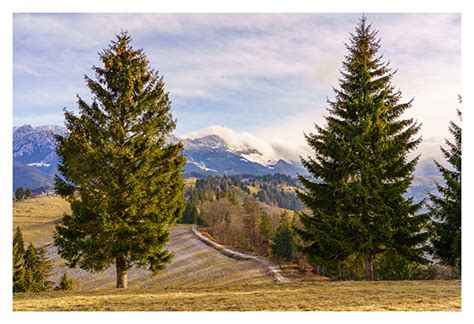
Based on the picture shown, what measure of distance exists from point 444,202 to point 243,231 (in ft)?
166

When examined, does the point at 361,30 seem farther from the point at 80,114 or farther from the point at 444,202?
the point at 80,114

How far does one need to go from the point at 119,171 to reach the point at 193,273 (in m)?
34.8

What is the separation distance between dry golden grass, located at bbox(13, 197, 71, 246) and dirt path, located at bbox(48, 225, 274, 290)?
1219 inches

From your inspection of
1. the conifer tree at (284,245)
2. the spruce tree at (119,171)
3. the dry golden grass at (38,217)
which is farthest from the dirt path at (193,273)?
the dry golden grass at (38,217)

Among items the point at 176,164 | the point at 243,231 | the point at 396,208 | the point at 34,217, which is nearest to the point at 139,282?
the point at 243,231

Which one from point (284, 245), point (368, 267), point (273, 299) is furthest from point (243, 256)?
point (273, 299)

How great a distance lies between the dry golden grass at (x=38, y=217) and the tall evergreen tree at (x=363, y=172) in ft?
243

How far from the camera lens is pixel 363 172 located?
14633 millimetres

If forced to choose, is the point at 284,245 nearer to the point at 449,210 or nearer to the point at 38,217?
the point at 449,210

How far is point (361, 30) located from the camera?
645 inches

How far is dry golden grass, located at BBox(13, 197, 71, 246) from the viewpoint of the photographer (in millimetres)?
84012

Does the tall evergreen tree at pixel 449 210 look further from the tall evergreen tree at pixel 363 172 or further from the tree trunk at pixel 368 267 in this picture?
the tree trunk at pixel 368 267

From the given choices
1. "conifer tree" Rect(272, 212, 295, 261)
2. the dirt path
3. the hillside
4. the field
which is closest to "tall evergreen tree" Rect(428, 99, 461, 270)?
the field

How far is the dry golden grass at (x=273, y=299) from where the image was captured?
29.9 feet
